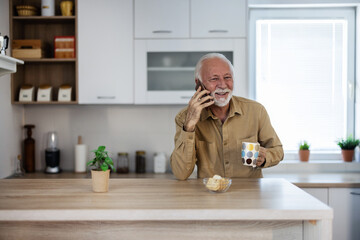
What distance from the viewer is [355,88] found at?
3930 millimetres

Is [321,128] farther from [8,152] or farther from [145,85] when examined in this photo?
[8,152]

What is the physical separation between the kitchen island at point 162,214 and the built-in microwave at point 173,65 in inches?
66.4

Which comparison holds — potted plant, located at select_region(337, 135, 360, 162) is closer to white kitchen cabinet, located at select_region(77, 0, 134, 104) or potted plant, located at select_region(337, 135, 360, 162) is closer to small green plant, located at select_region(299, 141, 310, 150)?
small green plant, located at select_region(299, 141, 310, 150)

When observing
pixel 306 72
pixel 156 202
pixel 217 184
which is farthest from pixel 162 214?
pixel 306 72

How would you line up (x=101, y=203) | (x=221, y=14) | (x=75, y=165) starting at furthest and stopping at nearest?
(x=75, y=165), (x=221, y=14), (x=101, y=203)

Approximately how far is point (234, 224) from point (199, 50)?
6.82ft

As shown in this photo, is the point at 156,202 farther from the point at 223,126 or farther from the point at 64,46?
the point at 64,46

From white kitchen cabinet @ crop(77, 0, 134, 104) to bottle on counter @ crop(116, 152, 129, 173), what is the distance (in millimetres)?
532

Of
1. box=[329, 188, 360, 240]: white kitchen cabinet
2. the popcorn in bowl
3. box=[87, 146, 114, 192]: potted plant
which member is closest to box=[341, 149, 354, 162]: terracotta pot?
box=[329, 188, 360, 240]: white kitchen cabinet

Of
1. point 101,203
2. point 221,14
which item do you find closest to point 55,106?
point 221,14

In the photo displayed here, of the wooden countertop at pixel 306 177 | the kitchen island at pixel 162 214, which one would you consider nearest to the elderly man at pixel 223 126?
the kitchen island at pixel 162 214

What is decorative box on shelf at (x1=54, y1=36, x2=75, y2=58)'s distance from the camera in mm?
3666

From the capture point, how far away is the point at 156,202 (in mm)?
1702

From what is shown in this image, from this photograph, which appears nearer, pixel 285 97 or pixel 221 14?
pixel 221 14
